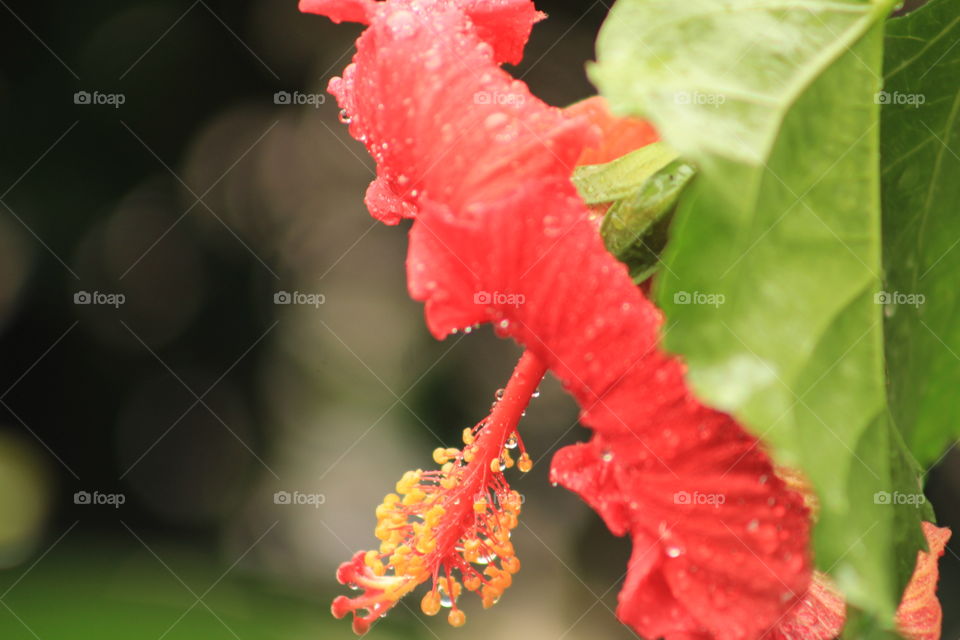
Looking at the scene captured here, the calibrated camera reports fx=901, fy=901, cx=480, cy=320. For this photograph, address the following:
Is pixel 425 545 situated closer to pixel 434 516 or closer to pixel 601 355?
pixel 434 516

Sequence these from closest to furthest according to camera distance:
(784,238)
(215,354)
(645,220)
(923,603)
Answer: (784,238) < (645,220) < (923,603) < (215,354)

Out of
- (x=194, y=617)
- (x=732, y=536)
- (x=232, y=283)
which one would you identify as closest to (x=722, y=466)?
(x=732, y=536)

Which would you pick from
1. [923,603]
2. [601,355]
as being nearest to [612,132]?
[601,355]

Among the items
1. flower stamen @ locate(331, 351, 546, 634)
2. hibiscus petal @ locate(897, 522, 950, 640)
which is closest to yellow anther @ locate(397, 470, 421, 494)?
flower stamen @ locate(331, 351, 546, 634)

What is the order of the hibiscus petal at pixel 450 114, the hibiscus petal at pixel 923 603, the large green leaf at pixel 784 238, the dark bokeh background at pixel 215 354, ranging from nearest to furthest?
the large green leaf at pixel 784 238 → the hibiscus petal at pixel 450 114 → the hibiscus petal at pixel 923 603 → the dark bokeh background at pixel 215 354

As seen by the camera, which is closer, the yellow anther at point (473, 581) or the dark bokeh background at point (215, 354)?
the yellow anther at point (473, 581)

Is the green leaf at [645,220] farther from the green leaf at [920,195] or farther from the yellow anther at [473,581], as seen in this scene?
the yellow anther at [473,581]

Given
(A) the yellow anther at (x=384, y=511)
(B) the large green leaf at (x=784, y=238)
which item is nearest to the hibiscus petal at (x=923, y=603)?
(B) the large green leaf at (x=784, y=238)

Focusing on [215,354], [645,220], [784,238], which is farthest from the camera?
[215,354]
